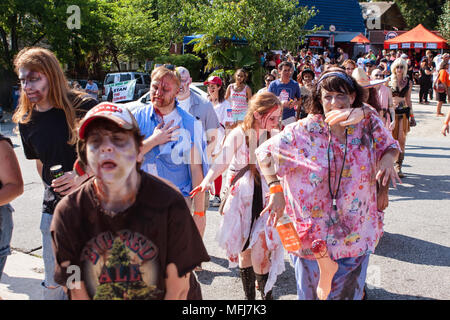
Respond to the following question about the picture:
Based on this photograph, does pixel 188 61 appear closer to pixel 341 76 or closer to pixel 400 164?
pixel 400 164

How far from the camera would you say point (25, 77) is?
10.5ft

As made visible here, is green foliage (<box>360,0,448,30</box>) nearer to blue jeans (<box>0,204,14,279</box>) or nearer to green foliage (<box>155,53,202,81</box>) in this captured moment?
green foliage (<box>155,53,202,81</box>)

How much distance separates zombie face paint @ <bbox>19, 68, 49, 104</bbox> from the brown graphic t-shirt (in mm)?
1384

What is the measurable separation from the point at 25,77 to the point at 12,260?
9.16 feet

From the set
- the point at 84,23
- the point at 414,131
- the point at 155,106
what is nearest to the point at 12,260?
the point at 155,106

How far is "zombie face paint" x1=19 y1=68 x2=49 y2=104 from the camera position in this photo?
10.5 feet

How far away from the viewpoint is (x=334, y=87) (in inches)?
115

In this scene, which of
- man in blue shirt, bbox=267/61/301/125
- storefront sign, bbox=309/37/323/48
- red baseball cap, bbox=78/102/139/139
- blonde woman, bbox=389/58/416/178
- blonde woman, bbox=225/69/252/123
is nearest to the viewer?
red baseball cap, bbox=78/102/139/139

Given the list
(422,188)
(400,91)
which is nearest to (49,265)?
(422,188)

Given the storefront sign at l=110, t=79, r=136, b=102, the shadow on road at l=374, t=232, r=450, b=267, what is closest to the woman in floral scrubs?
the shadow on road at l=374, t=232, r=450, b=267

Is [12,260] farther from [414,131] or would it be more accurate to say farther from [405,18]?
[405,18]

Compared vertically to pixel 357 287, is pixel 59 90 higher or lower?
higher

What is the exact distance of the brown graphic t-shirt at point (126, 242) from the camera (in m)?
2.03

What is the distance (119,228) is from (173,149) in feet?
6.65
